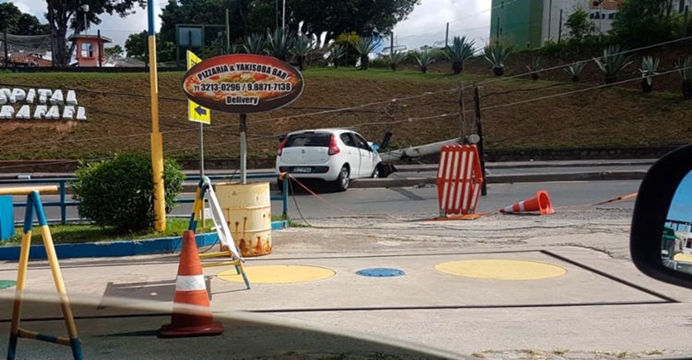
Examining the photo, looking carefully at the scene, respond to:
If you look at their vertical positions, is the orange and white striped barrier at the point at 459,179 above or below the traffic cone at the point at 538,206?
above

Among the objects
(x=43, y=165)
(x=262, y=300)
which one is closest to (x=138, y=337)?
(x=262, y=300)

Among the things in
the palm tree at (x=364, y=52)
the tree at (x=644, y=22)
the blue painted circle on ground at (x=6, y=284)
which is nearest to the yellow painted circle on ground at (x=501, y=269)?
the blue painted circle on ground at (x=6, y=284)

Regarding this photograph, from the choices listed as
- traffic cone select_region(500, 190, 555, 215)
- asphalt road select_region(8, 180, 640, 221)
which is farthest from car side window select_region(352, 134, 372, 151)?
traffic cone select_region(500, 190, 555, 215)

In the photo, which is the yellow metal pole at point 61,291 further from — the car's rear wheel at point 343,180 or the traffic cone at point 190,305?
the car's rear wheel at point 343,180

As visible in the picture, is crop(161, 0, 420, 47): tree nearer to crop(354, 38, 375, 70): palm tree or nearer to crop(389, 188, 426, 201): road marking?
crop(354, 38, 375, 70): palm tree

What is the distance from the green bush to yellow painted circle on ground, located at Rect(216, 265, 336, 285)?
2395mm

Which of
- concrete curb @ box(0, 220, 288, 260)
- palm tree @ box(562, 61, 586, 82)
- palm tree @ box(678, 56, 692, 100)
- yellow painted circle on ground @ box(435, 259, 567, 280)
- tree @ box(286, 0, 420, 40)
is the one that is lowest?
concrete curb @ box(0, 220, 288, 260)

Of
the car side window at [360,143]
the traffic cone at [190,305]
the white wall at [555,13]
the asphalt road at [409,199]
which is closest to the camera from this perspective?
the traffic cone at [190,305]

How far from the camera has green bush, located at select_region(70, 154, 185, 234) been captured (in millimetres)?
9078

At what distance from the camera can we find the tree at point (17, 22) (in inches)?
2405

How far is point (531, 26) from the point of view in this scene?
186ft

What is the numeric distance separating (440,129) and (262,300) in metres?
24.4

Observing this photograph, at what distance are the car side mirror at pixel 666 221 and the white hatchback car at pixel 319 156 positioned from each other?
14.1 m

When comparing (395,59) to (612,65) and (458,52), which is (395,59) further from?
(612,65)
